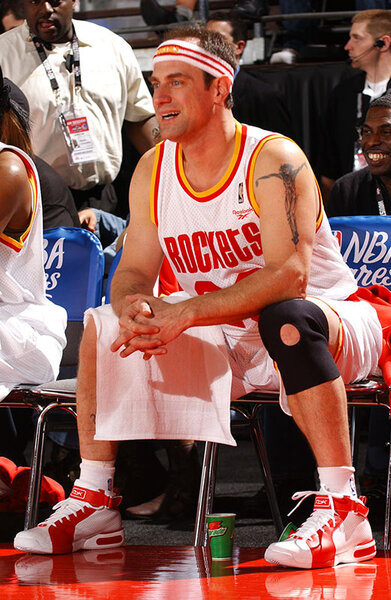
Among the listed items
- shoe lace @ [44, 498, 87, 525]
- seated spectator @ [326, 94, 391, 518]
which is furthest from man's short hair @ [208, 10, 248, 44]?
shoe lace @ [44, 498, 87, 525]

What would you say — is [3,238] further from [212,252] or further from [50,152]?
[50,152]

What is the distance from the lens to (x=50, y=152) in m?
4.55

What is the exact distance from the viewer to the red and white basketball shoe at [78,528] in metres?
2.25

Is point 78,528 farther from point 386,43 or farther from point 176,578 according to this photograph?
point 386,43

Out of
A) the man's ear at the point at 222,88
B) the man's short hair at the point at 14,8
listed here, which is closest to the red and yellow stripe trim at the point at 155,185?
the man's ear at the point at 222,88

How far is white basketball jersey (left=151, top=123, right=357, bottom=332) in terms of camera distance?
2.39 m

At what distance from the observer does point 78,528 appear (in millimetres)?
2299

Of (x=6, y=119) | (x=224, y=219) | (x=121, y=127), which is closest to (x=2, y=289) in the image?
(x=6, y=119)

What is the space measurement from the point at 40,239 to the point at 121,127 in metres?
2.06

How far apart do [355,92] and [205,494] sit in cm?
343

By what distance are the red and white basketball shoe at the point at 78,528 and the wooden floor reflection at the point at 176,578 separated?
1.1 inches

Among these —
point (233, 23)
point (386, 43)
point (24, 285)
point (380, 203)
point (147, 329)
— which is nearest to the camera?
point (147, 329)

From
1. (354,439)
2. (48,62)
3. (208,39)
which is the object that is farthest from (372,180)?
(48,62)

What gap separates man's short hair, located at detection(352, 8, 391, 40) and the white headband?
310 cm
